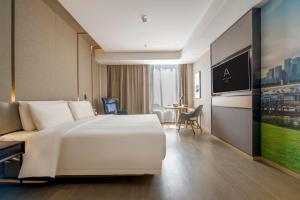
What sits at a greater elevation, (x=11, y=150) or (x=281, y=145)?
(x=11, y=150)

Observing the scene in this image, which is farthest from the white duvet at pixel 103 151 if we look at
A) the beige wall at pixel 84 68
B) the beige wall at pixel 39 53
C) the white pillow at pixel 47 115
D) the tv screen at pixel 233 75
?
the beige wall at pixel 84 68

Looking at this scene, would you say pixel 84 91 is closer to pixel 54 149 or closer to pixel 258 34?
pixel 54 149

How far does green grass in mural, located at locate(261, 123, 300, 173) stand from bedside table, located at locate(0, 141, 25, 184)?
10.5 ft

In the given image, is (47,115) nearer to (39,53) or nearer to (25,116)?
(25,116)

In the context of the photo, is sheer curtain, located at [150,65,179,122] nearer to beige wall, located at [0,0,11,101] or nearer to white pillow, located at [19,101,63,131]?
white pillow, located at [19,101,63,131]

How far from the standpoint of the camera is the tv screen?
318 centimetres

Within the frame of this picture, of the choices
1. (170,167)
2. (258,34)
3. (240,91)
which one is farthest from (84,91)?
(258,34)

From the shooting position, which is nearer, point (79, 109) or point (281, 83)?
point (281, 83)

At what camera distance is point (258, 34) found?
2.94 metres

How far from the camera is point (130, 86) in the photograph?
726 centimetres

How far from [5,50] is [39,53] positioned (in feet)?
2.48

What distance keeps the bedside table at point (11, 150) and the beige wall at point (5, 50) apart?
76 centimetres

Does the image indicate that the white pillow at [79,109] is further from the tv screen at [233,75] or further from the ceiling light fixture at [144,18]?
the tv screen at [233,75]

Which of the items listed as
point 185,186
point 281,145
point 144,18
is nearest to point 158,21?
point 144,18
